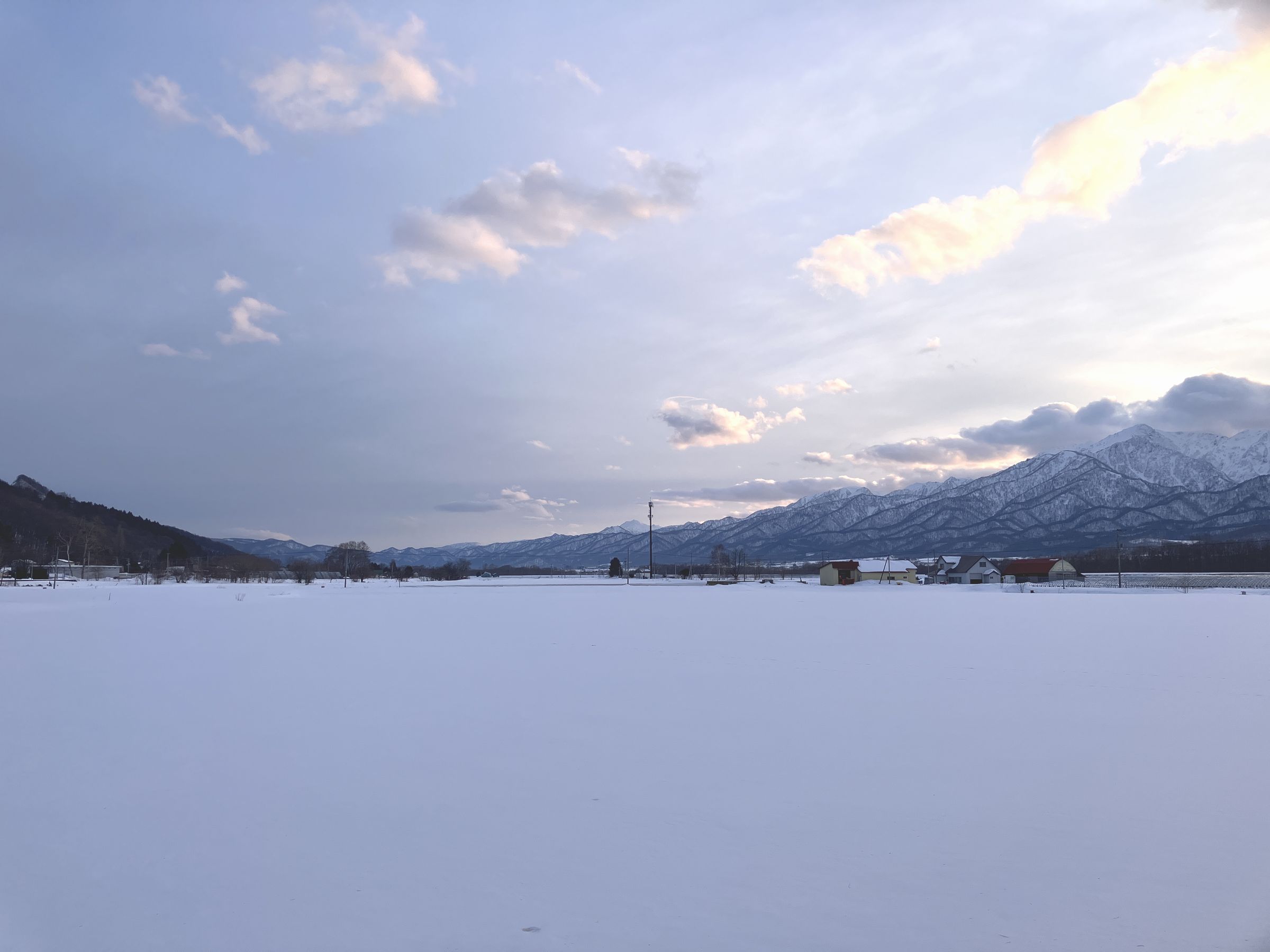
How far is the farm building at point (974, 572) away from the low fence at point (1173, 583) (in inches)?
410

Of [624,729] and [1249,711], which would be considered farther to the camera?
[1249,711]

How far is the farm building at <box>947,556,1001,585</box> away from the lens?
94.8 meters

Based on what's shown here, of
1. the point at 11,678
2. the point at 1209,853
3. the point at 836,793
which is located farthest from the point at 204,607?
the point at 1209,853

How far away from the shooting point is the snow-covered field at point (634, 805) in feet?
15.0

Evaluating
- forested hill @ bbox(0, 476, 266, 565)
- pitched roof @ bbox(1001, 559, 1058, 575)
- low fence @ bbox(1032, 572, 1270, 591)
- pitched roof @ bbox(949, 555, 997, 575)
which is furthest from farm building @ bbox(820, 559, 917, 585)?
forested hill @ bbox(0, 476, 266, 565)

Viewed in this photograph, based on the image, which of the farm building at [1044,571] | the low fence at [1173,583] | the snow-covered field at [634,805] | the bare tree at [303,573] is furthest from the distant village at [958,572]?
the snow-covered field at [634,805]

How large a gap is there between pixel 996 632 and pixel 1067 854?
18681 mm

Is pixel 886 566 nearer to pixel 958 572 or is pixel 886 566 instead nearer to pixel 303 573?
pixel 958 572

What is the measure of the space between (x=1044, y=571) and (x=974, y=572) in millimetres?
10525

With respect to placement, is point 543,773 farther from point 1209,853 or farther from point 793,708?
point 1209,853

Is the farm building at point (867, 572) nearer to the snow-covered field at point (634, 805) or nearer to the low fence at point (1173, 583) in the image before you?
the low fence at point (1173, 583)

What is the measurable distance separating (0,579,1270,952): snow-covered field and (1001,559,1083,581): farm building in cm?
7685

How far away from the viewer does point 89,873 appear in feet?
17.4

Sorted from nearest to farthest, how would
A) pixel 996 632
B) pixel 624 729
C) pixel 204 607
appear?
pixel 624 729 < pixel 996 632 < pixel 204 607
